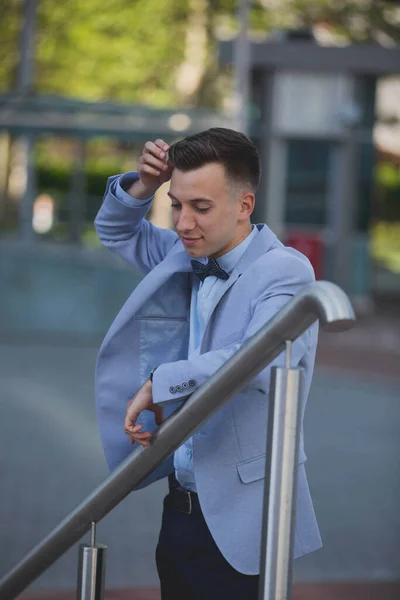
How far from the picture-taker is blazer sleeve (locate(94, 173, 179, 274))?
9.05 feet

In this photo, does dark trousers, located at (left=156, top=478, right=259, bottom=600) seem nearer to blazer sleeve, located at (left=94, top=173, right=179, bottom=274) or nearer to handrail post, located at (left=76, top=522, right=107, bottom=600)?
handrail post, located at (left=76, top=522, right=107, bottom=600)

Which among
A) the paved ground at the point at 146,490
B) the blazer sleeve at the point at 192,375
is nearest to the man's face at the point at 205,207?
the blazer sleeve at the point at 192,375

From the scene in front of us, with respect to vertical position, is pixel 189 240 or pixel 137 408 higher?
pixel 189 240

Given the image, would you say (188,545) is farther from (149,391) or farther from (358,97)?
(358,97)

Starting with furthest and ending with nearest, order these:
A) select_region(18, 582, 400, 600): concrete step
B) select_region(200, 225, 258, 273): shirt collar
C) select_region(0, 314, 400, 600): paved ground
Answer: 1. select_region(0, 314, 400, 600): paved ground
2. select_region(18, 582, 400, 600): concrete step
3. select_region(200, 225, 258, 273): shirt collar

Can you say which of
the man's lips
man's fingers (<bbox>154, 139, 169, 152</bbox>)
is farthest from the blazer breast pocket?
man's fingers (<bbox>154, 139, 169, 152</bbox>)

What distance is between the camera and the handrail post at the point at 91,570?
8.38 ft

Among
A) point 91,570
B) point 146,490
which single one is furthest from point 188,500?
point 146,490

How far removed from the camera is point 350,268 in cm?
1878

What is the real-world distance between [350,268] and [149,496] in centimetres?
1260

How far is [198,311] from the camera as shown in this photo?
265cm

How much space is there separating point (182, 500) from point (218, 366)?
17.3 inches

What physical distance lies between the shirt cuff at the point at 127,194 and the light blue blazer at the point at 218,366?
0.44 feet

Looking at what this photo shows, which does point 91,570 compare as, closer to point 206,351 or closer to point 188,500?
point 188,500
